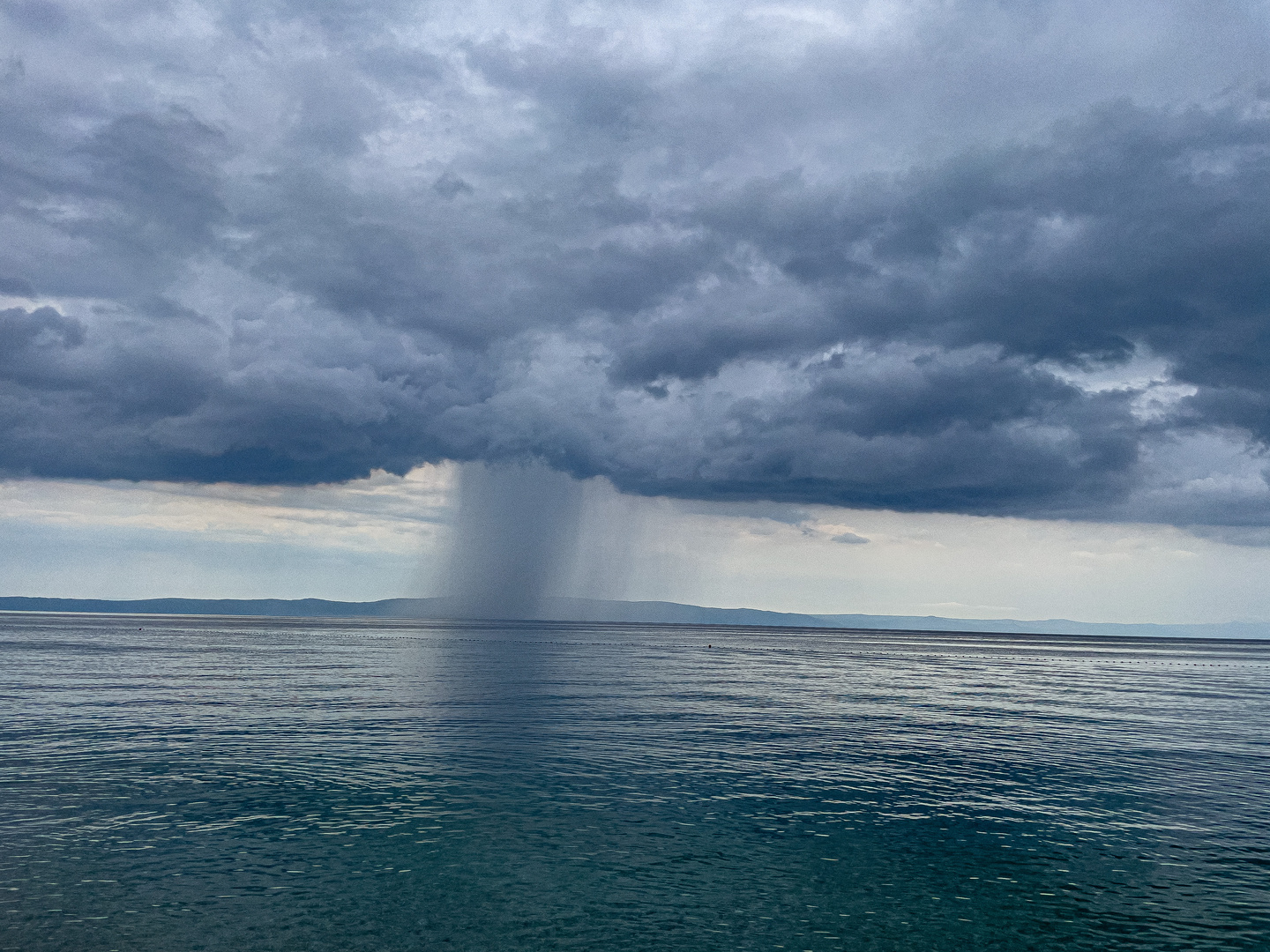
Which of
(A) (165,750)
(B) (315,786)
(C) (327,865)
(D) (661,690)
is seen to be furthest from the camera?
(D) (661,690)

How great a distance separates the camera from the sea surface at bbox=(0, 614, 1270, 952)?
22.1 meters

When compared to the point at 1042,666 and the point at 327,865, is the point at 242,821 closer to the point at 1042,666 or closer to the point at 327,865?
the point at 327,865

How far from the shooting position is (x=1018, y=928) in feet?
74.2

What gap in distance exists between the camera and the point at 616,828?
30.9 metres

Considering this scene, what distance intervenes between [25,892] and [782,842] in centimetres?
2214

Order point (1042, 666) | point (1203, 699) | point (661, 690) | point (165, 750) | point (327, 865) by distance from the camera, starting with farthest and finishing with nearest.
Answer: point (1042, 666), point (1203, 699), point (661, 690), point (165, 750), point (327, 865)

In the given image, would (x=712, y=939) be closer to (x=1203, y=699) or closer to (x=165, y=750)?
(x=165, y=750)

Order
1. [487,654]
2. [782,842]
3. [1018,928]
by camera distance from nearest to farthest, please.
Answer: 1. [1018,928]
2. [782,842]
3. [487,654]

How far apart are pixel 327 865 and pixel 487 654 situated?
12140 cm

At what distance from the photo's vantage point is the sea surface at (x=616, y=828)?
22.1 meters

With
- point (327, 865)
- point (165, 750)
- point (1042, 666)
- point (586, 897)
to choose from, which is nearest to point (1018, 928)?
point (586, 897)

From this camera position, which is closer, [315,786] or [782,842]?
[782,842]

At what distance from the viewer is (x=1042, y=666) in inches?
6191

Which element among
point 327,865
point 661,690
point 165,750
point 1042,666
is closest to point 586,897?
point 327,865
